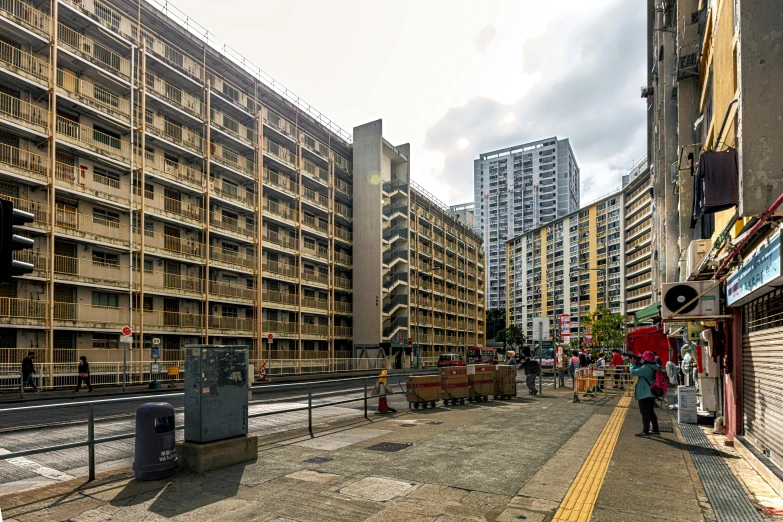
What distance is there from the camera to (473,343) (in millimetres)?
84000

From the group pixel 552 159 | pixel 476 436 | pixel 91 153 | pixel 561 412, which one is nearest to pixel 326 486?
pixel 476 436

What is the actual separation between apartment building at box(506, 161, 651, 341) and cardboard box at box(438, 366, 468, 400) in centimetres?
6066

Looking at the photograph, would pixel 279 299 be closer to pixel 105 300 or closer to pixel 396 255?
pixel 105 300

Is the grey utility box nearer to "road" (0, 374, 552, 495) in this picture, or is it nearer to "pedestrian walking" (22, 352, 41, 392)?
"road" (0, 374, 552, 495)

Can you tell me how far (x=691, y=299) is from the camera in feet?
33.9

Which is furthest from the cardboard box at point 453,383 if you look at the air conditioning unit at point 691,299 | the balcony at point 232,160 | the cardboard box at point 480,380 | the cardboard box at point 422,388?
the balcony at point 232,160

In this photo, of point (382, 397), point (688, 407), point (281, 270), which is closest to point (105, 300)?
point (281, 270)

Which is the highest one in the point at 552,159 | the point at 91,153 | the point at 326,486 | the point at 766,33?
the point at 552,159

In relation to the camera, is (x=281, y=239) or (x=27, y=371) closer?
(x=27, y=371)

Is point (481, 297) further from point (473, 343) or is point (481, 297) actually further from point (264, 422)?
point (264, 422)

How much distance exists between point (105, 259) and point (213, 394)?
25.6m

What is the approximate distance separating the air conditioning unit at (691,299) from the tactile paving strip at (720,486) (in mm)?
2527

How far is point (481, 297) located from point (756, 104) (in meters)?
83.6

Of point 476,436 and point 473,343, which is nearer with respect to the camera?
point 476,436
